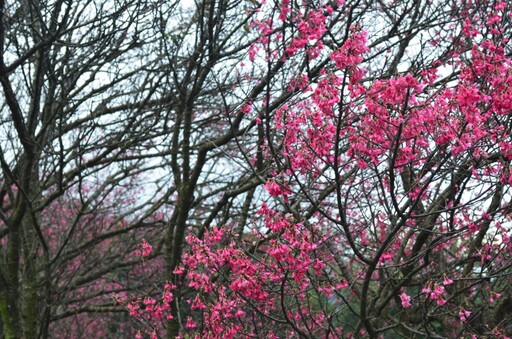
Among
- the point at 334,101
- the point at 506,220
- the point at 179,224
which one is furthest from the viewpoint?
the point at 179,224

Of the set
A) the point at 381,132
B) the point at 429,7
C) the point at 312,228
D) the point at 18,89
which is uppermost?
the point at 18,89

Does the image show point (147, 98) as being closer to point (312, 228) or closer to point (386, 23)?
point (386, 23)

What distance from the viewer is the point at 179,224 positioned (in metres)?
7.36

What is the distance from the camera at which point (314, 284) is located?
15.3 ft

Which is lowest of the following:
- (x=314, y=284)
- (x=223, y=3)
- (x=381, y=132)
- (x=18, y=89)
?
(x=314, y=284)

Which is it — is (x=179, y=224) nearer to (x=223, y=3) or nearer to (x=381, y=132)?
(x=223, y=3)

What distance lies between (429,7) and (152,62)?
12.2ft

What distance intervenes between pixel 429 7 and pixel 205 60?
2.80 meters

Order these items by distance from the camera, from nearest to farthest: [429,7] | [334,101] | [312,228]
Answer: [334,101] → [312,228] → [429,7]

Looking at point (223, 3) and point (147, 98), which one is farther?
point (147, 98)

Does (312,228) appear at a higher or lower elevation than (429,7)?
lower

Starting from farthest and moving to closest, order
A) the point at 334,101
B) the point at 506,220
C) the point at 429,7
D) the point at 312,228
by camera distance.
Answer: the point at 429,7 < the point at 506,220 < the point at 312,228 < the point at 334,101

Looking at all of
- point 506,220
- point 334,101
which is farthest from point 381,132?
point 506,220

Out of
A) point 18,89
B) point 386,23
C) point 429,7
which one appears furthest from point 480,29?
point 18,89
